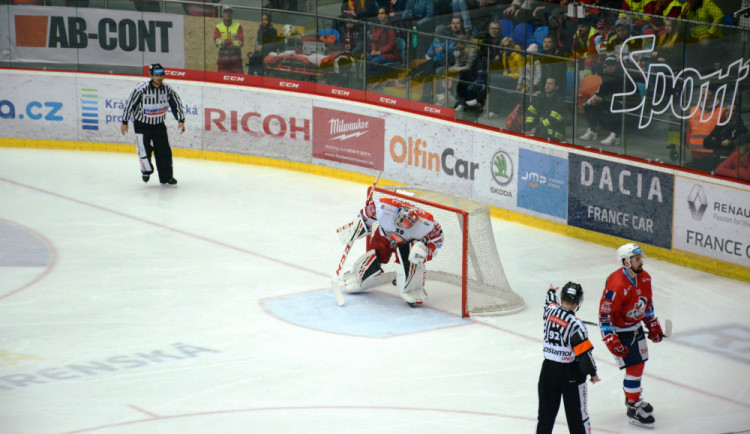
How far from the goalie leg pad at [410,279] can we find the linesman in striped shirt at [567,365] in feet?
12.0

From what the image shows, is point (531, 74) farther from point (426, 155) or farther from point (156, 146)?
point (156, 146)

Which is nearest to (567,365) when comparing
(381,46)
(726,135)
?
(726,135)

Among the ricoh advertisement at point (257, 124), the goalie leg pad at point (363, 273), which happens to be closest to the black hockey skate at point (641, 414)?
the goalie leg pad at point (363, 273)

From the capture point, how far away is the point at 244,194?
15.3 meters

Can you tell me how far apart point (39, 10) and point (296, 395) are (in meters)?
10.7

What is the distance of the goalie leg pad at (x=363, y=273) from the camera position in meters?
11.3

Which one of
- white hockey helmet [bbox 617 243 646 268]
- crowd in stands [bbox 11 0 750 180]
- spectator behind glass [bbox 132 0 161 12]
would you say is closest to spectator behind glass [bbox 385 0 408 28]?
crowd in stands [bbox 11 0 750 180]

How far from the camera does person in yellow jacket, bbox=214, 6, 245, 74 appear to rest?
16828 mm

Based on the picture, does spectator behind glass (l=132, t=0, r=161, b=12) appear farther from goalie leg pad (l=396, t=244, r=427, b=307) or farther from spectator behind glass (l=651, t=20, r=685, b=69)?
spectator behind glass (l=651, t=20, r=685, b=69)

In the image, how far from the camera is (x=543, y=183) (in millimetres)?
13617

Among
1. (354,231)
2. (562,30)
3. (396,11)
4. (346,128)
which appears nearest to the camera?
(354,231)

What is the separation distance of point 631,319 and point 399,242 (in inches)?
125

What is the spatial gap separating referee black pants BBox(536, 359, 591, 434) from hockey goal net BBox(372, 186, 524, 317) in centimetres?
346

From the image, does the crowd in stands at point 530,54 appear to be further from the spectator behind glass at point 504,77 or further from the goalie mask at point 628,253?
the goalie mask at point 628,253
